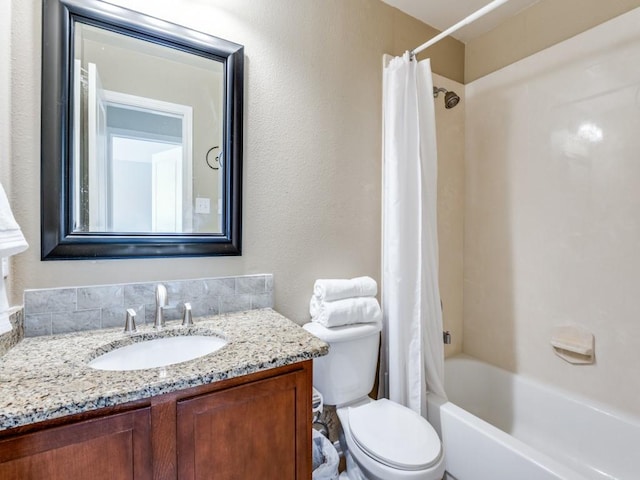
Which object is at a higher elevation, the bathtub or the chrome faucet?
the chrome faucet

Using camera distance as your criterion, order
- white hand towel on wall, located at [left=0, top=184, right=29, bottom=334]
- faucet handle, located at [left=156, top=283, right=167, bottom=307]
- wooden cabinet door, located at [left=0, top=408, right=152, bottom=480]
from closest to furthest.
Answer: wooden cabinet door, located at [left=0, top=408, right=152, bottom=480], white hand towel on wall, located at [left=0, top=184, right=29, bottom=334], faucet handle, located at [left=156, top=283, right=167, bottom=307]

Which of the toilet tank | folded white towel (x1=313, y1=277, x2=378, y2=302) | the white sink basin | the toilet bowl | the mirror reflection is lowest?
the toilet bowl

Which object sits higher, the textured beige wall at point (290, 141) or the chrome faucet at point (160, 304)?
the textured beige wall at point (290, 141)

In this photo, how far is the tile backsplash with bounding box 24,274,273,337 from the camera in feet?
3.45

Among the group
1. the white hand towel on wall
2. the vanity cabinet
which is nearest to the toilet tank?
the vanity cabinet

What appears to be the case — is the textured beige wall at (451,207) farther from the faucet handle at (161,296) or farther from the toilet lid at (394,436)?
the faucet handle at (161,296)

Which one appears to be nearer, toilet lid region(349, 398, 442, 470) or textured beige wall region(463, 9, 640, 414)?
toilet lid region(349, 398, 442, 470)

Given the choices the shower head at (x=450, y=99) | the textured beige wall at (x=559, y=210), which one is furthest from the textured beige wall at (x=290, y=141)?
the textured beige wall at (x=559, y=210)

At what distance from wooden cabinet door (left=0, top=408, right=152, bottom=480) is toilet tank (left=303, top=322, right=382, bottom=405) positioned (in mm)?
770

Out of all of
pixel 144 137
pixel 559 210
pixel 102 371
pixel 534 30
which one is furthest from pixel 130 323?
pixel 534 30

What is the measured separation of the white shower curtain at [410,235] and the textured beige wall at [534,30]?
74 centimetres

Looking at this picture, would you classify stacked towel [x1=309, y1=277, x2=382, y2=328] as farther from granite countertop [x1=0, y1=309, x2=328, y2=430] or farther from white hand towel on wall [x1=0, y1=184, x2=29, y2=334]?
white hand towel on wall [x1=0, y1=184, x2=29, y2=334]

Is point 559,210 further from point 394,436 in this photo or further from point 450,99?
point 394,436

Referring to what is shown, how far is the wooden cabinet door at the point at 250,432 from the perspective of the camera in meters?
0.79
